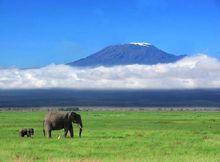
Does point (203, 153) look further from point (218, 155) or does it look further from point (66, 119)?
point (66, 119)

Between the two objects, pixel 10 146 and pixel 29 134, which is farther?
pixel 29 134

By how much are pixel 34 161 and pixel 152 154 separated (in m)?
5.68

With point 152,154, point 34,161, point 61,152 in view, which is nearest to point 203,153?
point 152,154

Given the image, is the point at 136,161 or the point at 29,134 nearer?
the point at 136,161

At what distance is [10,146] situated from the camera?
29391 millimetres

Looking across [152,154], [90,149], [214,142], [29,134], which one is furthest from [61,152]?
[29,134]

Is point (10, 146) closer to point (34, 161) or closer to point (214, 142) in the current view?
point (34, 161)

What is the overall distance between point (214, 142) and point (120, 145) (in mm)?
5668

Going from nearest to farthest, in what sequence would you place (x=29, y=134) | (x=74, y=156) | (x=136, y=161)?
(x=136, y=161) → (x=74, y=156) → (x=29, y=134)

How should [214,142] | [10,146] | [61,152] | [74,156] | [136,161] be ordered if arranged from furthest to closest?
[214,142], [10,146], [61,152], [74,156], [136,161]

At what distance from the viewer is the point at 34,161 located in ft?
71.8

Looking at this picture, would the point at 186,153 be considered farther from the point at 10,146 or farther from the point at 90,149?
the point at 10,146

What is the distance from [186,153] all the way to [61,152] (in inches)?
214

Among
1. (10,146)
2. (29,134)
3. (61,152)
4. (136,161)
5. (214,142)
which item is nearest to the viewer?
(136,161)
